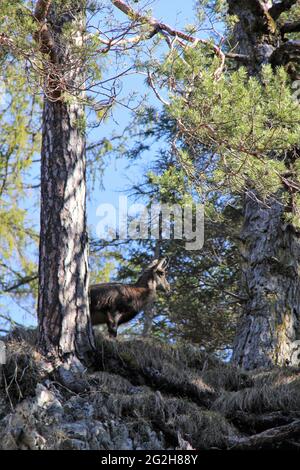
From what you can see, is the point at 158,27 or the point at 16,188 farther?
the point at 16,188

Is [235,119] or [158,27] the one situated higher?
[158,27]

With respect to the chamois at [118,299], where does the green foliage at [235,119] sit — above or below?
above

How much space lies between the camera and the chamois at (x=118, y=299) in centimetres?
1196

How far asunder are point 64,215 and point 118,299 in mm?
2800

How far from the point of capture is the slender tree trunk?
38.0ft

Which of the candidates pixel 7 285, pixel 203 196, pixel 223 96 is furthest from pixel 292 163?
pixel 7 285

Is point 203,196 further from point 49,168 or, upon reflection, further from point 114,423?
point 114,423

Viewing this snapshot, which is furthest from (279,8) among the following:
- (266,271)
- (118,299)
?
(118,299)

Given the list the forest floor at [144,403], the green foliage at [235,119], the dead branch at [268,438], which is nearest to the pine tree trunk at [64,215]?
the forest floor at [144,403]
